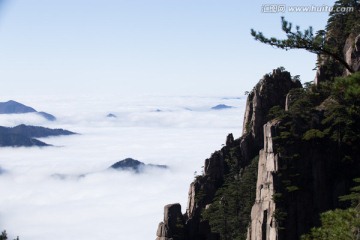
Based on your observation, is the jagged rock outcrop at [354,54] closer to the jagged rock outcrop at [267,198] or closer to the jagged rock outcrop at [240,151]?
the jagged rock outcrop at [240,151]

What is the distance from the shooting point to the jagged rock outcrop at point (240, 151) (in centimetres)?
9156

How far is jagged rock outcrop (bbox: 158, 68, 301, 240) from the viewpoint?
9156 cm

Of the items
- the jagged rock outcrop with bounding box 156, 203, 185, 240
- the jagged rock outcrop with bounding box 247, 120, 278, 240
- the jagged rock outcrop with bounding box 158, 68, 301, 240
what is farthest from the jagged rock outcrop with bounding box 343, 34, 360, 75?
the jagged rock outcrop with bounding box 156, 203, 185, 240

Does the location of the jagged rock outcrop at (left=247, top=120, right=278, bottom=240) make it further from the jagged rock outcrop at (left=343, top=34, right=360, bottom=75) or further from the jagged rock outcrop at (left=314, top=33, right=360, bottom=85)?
the jagged rock outcrop at (left=343, top=34, right=360, bottom=75)

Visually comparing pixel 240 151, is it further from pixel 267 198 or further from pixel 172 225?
pixel 267 198

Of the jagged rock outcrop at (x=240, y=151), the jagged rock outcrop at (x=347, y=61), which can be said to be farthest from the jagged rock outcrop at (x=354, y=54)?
the jagged rock outcrop at (x=240, y=151)

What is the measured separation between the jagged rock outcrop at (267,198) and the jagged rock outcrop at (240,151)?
21503 mm

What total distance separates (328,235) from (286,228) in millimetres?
35953

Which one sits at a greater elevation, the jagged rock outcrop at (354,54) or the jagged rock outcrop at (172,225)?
the jagged rock outcrop at (354,54)

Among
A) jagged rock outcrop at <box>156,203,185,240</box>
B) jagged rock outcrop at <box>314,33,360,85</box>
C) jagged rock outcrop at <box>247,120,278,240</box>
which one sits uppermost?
jagged rock outcrop at <box>314,33,360,85</box>

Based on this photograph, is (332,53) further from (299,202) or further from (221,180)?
(221,180)

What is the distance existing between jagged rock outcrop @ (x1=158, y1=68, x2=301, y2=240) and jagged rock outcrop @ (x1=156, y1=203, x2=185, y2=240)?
320 mm

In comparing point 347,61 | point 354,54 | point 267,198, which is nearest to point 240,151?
point 267,198

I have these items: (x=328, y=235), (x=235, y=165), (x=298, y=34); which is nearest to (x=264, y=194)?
(x=235, y=165)
